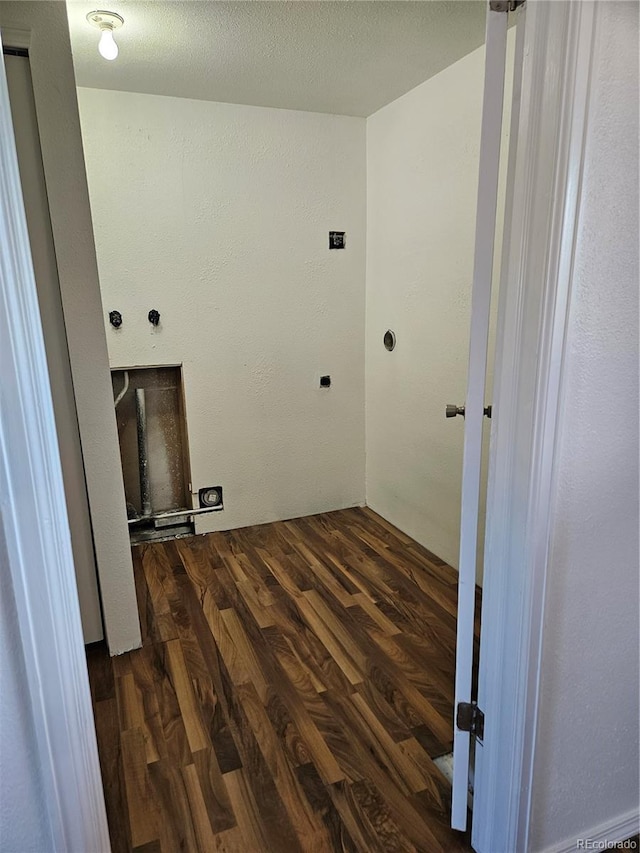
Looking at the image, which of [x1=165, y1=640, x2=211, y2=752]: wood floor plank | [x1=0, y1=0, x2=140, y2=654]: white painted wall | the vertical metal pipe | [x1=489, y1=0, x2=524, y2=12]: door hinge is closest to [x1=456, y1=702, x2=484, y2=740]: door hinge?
[x1=165, y1=640, x2=211, y2=752]: wood floor plank

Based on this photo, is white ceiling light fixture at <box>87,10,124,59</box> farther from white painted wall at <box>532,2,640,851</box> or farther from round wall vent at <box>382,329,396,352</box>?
round wall vent at <box>382,329,396,352</box>

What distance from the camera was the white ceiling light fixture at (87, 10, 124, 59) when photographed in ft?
6.07

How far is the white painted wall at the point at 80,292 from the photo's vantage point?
5.64ft

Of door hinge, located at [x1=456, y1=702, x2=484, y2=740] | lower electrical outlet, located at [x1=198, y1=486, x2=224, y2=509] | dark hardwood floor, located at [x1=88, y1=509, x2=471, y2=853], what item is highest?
door hinge, located at [x1=456, y1=702, x2=484, y2=740]

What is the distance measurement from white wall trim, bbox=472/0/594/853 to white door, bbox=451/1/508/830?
0.05m

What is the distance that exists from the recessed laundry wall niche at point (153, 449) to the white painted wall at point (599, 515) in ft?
7.59

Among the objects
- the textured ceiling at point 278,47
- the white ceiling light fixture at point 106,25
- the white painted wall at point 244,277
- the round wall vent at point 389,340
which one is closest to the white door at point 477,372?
the textured ceiling at point 278,47

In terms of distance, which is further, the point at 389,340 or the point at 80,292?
the point at 389,340

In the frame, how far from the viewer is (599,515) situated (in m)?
1.17

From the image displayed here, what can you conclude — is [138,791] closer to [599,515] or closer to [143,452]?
[599,515]

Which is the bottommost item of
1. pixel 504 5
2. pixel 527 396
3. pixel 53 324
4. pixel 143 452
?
pixel 143 452

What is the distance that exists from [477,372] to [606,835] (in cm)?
123

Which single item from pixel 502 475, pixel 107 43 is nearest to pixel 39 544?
pixel 502 475

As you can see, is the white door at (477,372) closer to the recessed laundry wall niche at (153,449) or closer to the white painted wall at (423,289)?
the white painted wall at (423,289)
